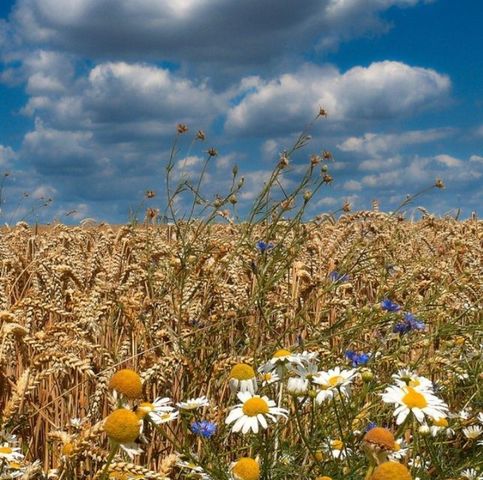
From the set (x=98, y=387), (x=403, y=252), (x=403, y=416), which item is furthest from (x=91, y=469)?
(x=403, y=252)

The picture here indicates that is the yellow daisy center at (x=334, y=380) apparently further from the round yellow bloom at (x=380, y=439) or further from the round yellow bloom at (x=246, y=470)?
the round yellow bloom at (x=380, y=439)

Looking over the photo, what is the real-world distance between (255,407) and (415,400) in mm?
401

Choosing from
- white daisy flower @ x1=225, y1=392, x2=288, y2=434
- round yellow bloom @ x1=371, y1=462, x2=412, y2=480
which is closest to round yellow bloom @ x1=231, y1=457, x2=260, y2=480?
white daisy flower @ x1=225, y1=392, x2=288, y2=434

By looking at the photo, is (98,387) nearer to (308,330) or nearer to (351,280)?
(308,330)

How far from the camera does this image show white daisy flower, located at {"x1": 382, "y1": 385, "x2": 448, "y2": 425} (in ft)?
5.88

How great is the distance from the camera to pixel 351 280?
4547mm

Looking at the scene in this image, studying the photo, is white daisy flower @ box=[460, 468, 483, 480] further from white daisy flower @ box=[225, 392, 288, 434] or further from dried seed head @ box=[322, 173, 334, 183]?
dried seed head @ box=[322, 173, 334, 183]

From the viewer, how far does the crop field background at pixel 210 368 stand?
2.08m

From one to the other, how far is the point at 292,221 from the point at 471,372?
1.12 meters

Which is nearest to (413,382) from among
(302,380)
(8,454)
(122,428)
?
(302,380)

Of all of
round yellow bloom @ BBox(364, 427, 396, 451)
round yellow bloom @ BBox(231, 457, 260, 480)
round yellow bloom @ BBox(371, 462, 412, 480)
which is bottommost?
round yellow bloom @ BBox(231, 457, 260, 480)

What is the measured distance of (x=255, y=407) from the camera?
190cm

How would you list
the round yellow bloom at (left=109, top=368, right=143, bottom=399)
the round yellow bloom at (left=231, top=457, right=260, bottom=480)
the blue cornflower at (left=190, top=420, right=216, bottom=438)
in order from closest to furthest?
the round yellow bloom at (left=109, top=368, right=143, bottom=399)
the round yellow bloom at (left=231, top=457, right=260, bottom=480)
the blue cornflower at (left=190, top=420, right=216, bottom=438)

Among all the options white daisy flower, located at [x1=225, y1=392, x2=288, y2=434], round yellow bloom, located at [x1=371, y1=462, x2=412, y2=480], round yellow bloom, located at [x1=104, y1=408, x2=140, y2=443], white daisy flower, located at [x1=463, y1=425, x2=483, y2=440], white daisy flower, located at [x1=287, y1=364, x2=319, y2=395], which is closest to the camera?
round yellow bloom, located at [x1=371, y1=462, x2=412, y2=480]
